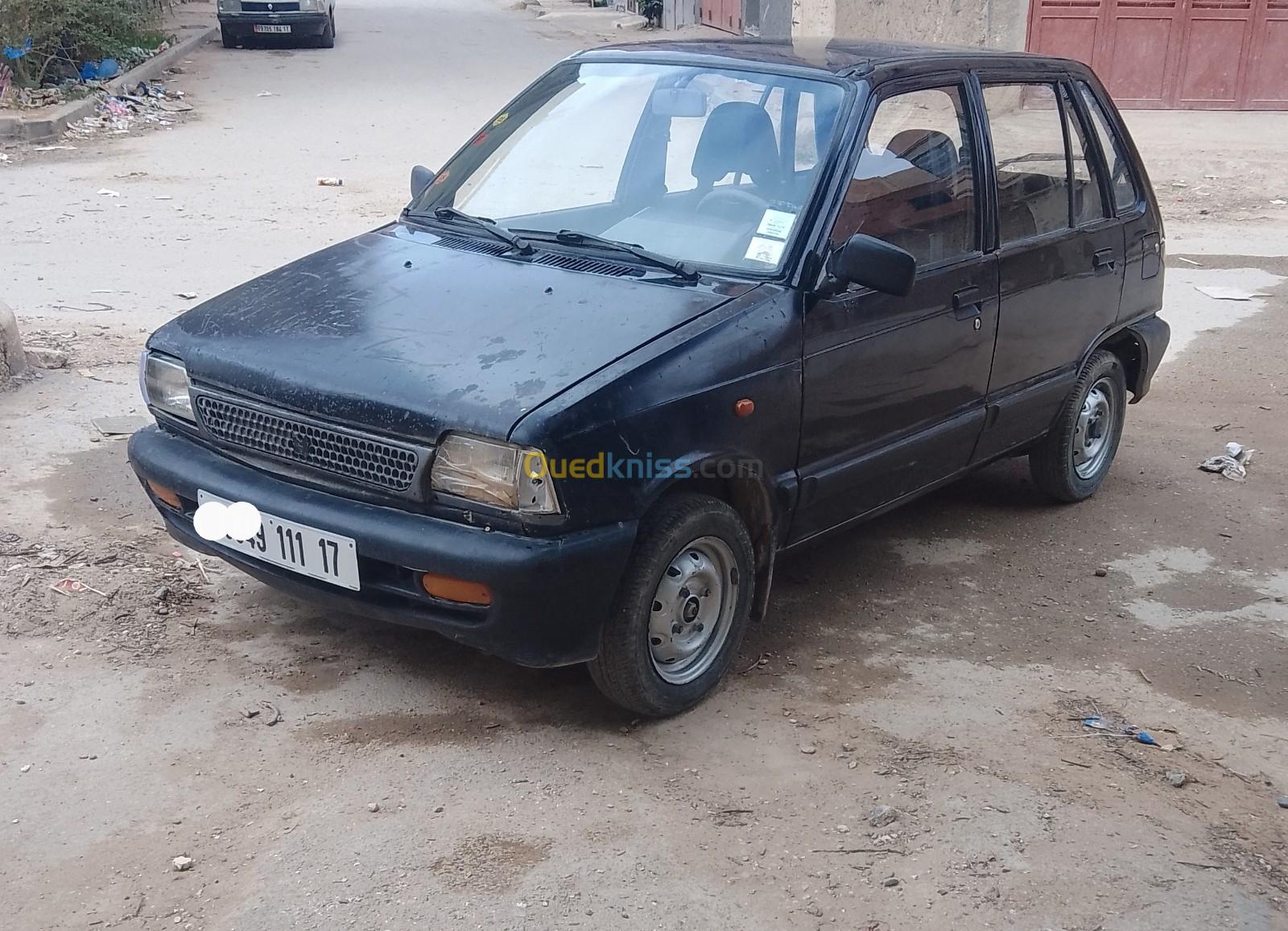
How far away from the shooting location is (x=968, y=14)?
48.5ft

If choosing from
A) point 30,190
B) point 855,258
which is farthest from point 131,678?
point 30,190

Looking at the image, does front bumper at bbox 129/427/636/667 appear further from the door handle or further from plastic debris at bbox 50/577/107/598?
the door handle

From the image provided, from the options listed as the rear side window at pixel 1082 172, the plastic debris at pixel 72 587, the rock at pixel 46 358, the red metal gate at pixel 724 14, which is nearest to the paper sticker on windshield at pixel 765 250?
the rear side window at pixel 1082 172

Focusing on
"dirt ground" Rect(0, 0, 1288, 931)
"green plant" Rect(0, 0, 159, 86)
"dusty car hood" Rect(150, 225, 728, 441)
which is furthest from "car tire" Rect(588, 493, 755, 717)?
"green plant" Rect(0, 0, 159, 86)

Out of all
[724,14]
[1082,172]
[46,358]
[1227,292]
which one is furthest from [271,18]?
[1082,172]

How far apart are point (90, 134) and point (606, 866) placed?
12448 millimetres

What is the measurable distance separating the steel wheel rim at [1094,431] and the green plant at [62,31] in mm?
13016

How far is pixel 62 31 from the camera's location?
15172 mm

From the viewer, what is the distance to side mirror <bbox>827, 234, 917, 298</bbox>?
141 inches

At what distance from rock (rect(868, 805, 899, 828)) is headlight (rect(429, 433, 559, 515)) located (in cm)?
110

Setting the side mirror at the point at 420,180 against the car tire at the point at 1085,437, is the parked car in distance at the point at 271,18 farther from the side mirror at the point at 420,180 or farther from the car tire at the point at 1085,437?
the car tire at the point at 1085,437

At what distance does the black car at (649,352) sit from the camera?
3.14m

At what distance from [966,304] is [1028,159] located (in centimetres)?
79

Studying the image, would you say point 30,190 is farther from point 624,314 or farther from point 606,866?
point 606,866
